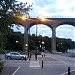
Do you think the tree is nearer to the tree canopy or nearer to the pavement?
the tree canopy

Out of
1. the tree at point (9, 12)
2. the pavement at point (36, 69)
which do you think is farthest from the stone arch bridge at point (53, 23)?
the tree at point (9, 12)

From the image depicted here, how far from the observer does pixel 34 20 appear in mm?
129000

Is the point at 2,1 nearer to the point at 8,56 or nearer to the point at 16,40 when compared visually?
the point at 8,56

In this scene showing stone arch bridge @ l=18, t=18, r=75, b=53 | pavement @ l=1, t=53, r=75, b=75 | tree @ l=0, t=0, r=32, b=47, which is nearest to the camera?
tree @ l=0, t=0, r=32, b=47

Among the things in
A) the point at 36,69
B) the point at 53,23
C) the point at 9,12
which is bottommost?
the point at 36,69

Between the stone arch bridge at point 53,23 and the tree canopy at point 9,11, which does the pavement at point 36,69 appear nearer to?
the tree canopy at point 9,11

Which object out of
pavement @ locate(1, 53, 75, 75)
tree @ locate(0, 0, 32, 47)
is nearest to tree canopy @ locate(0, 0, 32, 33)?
tree @ locate(0, 0, 32, 47)

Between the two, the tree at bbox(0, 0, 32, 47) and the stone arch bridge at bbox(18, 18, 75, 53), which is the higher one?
the stone arch bridge at bbox(18, 18, 75, 53)

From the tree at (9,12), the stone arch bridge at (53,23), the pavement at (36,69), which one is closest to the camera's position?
the tree at (9,12)

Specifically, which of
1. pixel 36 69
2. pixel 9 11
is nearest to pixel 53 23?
pixel 36 69

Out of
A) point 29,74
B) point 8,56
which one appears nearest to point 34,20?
point 8,56

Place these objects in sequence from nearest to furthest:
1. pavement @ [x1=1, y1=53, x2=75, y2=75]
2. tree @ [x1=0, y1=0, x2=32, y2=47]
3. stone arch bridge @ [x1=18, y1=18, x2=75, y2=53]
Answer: tree @ [x1=0, y1=0, x2=32, y2=47] → pavement @ [x1=1, y1=53, x2=75, y2=75] → stone arch bridge @ [x1=18, y1=18, x2=75, y2=53]

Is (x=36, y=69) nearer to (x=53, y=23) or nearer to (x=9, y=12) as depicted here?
(x=9, y=12)

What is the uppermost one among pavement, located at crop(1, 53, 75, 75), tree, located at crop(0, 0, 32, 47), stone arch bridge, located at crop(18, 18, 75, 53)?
stone arch bridge, located at crop(18, 18, 75, 53)
